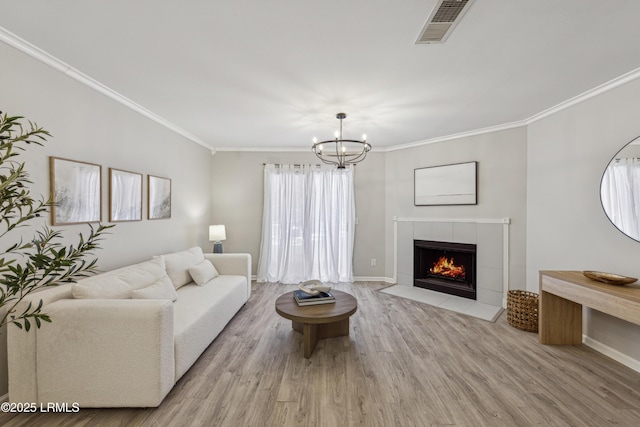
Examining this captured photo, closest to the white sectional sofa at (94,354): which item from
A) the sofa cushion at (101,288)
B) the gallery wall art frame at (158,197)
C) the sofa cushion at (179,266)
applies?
the sofa cushion at (101,288)

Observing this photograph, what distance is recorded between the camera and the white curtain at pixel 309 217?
518cm

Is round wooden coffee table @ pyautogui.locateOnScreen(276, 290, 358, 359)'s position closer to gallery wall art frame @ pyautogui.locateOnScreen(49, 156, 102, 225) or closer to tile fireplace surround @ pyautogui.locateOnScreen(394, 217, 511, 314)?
gallery wall art frame @ pyautogui.locateOnScreen(49, 156, 102, 225)

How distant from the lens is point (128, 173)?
10.2ft

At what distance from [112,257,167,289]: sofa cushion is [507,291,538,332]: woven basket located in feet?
13.2

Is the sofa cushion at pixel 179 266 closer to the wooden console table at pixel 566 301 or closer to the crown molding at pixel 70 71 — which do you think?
the crown molding at pixel 70 71

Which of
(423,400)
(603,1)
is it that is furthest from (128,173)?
(603,1)

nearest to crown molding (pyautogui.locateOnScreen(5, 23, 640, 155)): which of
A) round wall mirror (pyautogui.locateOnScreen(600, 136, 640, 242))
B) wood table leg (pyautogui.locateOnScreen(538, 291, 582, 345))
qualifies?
round wall mirror (pyautogui.locateOnScreen(600, 136, 640, 242))

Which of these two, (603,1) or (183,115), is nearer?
(603,1)

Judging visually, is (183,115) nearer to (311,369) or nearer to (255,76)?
(255,76)

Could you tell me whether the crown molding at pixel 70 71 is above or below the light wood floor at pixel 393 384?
above

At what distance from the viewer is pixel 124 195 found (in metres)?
3.05

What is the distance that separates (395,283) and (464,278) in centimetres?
116

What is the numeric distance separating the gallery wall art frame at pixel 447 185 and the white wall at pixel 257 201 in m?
0.73

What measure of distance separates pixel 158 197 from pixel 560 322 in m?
4.88
